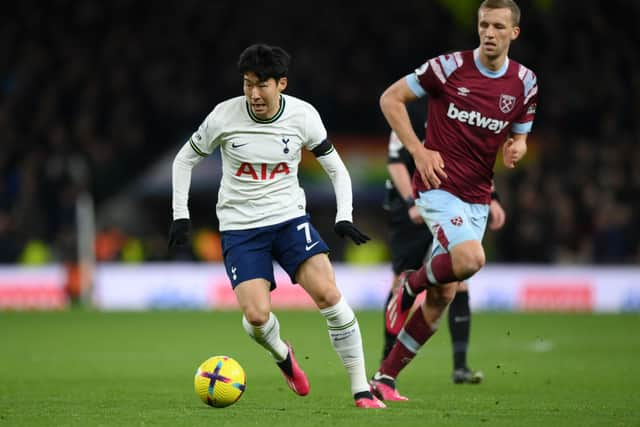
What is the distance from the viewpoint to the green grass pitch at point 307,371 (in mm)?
6574

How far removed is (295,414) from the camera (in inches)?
262

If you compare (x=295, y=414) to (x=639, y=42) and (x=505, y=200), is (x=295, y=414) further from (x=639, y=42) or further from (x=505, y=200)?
(x=639, y=42)

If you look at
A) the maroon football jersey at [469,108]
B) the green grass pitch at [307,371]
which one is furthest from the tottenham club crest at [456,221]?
the green grass pitch at [307,371]

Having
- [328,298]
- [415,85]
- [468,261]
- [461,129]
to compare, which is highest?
[415,85]

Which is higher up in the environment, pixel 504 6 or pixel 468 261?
pixel 504 6

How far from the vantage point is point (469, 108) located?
741cm

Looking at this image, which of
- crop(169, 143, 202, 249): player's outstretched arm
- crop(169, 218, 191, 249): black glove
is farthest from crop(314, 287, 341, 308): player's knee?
crop(169, 143, 202, 249): player's outstretched arm

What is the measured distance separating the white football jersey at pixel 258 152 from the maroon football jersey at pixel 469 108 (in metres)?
0.78

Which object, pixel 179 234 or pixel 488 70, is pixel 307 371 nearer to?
pixel 179 234

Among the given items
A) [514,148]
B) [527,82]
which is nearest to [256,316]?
[514,148]

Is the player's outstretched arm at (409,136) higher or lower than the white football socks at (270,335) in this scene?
higher

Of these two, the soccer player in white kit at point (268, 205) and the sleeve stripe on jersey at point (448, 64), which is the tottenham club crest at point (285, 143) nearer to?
the soccer player in white kit at point (268, 205)

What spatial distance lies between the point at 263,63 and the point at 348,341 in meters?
1.69

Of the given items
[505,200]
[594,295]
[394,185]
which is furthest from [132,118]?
[394,185]
